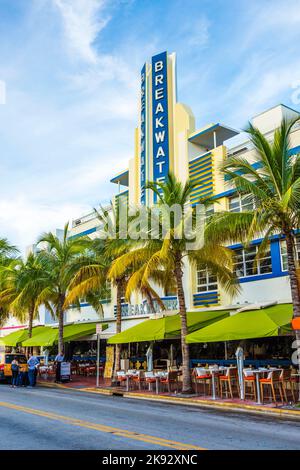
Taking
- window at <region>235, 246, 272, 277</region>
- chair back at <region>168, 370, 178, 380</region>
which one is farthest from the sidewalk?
window at <region>235, 246, 272, 277</region>

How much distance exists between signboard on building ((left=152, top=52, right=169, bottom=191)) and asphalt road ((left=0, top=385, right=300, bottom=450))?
1765 cm

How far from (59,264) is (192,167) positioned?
31.7 ft

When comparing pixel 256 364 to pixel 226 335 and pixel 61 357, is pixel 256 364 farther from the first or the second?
pixel 61 357

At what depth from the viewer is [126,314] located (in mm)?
30812

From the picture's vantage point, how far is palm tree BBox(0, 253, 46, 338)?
28594 mm

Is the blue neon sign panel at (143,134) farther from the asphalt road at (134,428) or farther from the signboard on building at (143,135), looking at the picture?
the asphalt road at (134,428)

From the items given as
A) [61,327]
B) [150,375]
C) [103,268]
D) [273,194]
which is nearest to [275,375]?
[150,375]

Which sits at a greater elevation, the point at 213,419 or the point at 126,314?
the point at 126,314

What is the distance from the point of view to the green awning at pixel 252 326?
16172 mm

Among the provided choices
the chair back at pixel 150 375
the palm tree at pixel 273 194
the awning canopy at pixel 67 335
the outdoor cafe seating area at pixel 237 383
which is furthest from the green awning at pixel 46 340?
the palm tree at pixel 273 194

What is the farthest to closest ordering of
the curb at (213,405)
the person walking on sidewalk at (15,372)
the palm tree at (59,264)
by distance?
the palm tree at (59,264)
the person walking on sidewalk at (15,372)
the curb at (213,405)

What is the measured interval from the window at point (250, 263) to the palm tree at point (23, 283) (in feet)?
36.9

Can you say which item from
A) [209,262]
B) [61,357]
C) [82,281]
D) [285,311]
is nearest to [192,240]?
[209,262]
